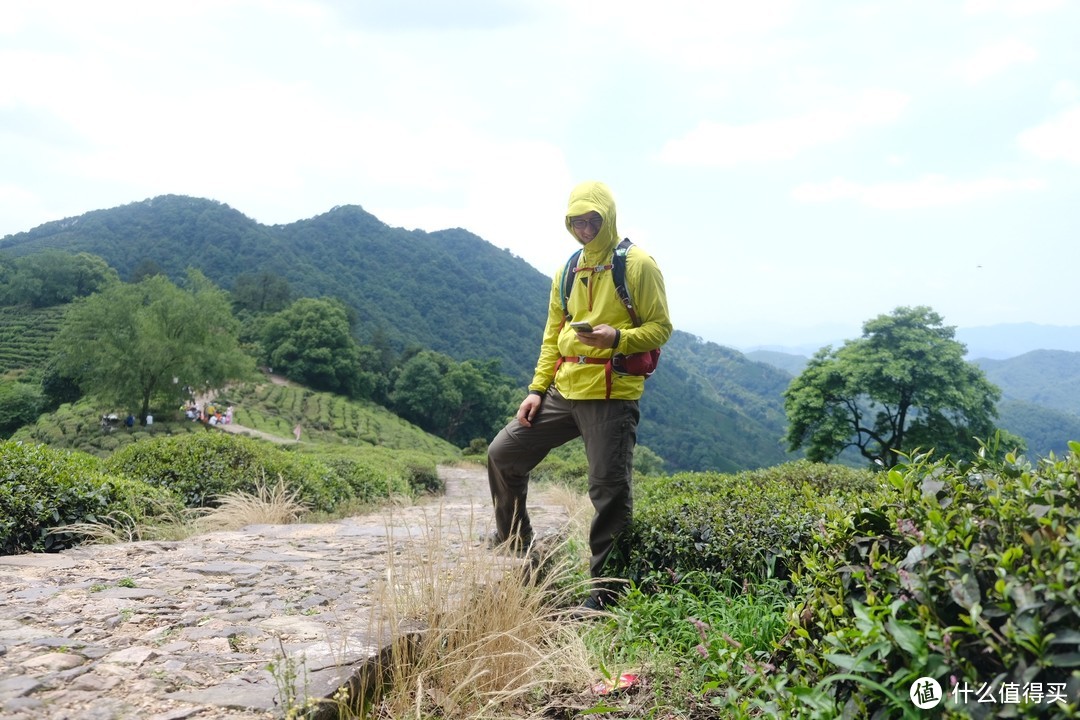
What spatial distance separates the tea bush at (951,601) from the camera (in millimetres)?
1193

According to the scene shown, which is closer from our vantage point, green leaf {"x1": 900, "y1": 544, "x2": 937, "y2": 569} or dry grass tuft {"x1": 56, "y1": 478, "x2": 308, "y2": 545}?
green leaf {"x1": 900, "y1": 544, "x2": 937, "y2": 569}

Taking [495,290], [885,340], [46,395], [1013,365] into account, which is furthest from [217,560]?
[1013,365]

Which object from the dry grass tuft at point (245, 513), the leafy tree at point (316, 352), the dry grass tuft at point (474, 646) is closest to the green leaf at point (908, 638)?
the dry grass tuft at point (474, 646)

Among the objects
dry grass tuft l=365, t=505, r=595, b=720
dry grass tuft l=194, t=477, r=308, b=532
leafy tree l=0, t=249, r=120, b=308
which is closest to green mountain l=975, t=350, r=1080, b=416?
dry grass tuft l=194, t=477, r=308, b=532

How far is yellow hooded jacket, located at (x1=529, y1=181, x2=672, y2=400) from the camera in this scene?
3295 mm

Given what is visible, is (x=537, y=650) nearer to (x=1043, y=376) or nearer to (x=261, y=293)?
(x=261, y=293)

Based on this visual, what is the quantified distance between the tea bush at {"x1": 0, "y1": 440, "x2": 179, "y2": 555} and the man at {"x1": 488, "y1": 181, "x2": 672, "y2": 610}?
9.59ft

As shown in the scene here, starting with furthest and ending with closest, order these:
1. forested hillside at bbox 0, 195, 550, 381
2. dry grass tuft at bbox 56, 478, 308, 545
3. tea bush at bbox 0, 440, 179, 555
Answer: forested hillside at bbox 0, 195, 550, 381, dry grass tuft at bbox 56, 478, 308, 545, tea bush at bbox 0, 440, 179, 555

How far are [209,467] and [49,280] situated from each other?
216ft

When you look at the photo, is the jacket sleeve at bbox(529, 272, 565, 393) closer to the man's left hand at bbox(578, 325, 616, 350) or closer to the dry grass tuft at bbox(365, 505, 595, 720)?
the man's left hand at bbox(578, 325, 616, 350)

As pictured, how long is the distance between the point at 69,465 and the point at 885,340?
25826mm

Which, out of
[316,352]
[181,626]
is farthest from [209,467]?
[316,352]

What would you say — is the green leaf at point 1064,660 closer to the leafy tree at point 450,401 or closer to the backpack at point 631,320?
the backpack at point 631,320

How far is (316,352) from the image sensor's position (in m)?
54.4
